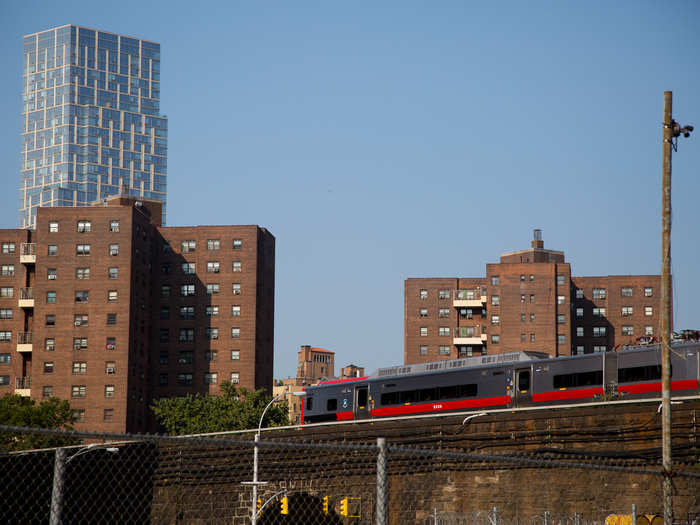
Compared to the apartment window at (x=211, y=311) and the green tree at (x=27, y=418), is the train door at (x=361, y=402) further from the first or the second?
the apartment window at (x=211, y=311)

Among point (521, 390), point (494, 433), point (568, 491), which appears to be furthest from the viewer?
point (521, 390)

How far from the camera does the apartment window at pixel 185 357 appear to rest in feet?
440

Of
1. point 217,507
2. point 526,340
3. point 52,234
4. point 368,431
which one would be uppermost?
point 52,234

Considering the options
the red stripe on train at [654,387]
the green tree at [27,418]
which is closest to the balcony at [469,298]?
the green tree at [27,418]

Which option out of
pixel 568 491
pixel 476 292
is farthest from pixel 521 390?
pixel 476 292

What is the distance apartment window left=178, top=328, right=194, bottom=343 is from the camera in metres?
135

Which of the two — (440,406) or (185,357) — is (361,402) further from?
(185,357)

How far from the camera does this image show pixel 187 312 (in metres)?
136

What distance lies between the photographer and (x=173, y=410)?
359ft

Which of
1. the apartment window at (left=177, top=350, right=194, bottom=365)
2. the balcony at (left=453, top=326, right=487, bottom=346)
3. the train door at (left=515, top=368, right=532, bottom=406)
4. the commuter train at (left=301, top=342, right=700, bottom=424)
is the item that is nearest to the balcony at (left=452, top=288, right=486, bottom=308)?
the balcony at (left=453, top=326, right=487, bottom=346)

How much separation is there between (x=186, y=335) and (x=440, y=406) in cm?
8108

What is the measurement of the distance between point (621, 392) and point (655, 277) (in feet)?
366

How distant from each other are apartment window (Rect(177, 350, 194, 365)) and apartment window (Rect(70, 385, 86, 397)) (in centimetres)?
1787

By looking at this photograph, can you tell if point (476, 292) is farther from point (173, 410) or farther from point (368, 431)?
point (368, 431)
